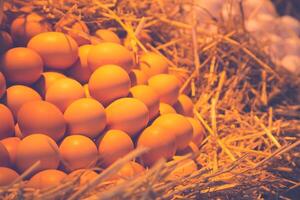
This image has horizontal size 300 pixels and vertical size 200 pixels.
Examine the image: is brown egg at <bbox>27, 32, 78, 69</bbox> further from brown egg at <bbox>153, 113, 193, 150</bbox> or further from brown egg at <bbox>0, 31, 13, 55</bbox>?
brown egg at <bbox>153, 113, 193, 150</bbox>

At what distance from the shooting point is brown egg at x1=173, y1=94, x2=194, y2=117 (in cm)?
112

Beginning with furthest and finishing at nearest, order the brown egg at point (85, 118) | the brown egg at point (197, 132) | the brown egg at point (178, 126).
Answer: the brown egg at point (197, 132)
the brown egg at point (178, 126)
the brown egg at point (85, 118)

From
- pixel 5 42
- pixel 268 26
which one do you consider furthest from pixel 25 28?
pixel 268 26

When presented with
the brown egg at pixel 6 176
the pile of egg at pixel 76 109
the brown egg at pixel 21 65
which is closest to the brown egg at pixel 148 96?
the pile of egg at pixel 76 109

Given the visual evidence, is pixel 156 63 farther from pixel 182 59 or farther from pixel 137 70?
pixel 182 59

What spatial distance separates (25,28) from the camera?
3.35ft

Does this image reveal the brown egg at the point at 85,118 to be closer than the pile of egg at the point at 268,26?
Yes

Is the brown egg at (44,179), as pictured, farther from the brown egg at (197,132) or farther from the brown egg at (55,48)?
the brown egg at (197,132)

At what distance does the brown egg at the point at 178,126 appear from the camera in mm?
973

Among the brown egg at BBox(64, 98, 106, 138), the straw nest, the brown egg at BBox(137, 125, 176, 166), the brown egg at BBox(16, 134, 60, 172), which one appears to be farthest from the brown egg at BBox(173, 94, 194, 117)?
the brown egg at BBox(16, 134, 60, 172)

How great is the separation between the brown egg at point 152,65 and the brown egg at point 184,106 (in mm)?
80

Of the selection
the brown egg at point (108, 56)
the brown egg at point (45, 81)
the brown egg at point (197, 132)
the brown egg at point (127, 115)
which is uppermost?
the brown egg at point (108, 56)

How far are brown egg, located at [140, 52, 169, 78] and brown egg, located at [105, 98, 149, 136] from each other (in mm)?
194

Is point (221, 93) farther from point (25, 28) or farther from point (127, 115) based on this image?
point (25, 28)
